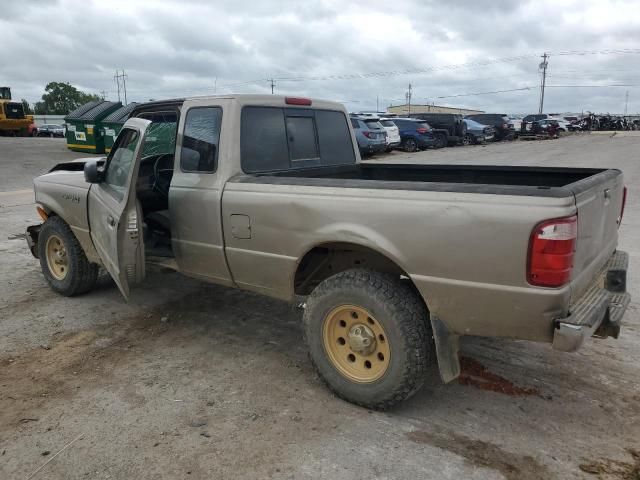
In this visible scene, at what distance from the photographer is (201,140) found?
4.10m

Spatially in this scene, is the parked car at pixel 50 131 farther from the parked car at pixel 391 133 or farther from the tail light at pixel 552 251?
the tail light at pixel 552 251

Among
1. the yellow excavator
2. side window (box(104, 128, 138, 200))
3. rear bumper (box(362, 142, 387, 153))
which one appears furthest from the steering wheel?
the yellow excavator

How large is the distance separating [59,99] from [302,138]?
10338 cm

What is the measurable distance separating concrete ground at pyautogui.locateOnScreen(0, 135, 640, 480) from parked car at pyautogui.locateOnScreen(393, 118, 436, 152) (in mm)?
21622

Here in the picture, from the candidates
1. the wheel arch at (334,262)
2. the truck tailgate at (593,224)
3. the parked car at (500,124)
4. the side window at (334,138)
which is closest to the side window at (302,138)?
the side window at (334,138)

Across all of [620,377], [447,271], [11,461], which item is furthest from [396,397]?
[11,461]

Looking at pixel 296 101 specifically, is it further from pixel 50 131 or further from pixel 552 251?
pixel 50 131

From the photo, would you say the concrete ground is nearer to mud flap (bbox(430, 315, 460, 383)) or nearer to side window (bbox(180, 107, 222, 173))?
mud flap (bbox(430, 315, 460, 383))

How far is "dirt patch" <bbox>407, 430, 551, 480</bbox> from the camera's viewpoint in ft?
8.82

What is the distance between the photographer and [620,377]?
3.64 meters

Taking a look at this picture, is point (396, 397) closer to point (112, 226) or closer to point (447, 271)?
point (447, 271)

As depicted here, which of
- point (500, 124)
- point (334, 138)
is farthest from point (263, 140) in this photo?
point (500, 124)

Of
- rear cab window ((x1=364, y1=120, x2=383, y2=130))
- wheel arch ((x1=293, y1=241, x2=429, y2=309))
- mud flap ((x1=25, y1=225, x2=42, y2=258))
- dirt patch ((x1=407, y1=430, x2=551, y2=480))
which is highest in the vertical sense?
rear cab window ((x1=364, y1=120, x2=383, y2=130))

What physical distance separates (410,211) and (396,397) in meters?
1.12
